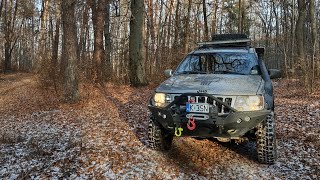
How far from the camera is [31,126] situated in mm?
8023

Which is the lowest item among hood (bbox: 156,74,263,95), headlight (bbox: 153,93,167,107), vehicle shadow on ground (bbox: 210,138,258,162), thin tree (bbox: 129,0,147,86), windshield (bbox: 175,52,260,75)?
vehicle shadow on ground (bbox: 210,138,258,162)

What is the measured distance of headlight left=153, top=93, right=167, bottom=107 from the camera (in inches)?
202

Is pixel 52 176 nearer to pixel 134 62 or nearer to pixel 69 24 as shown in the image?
pixel 69 24

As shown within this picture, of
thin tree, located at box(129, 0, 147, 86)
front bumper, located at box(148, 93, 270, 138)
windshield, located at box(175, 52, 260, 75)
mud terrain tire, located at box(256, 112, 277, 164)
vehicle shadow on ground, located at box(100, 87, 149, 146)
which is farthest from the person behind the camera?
thin tree, located at box(129, 0, 147, 86)

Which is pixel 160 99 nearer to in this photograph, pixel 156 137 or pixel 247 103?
pixel 156 137

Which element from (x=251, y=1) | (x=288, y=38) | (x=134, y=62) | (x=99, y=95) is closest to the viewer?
(x=99, y=95)

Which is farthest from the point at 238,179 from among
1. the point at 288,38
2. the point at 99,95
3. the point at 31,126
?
the point at 288,38

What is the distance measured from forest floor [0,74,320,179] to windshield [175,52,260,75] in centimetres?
143

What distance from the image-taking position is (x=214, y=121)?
4652mm

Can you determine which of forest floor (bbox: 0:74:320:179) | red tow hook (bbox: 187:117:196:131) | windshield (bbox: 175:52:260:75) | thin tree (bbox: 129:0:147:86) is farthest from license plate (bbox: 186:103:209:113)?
thin tree (bbox: 129:0:147:86)

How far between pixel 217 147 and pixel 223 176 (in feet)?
4.50

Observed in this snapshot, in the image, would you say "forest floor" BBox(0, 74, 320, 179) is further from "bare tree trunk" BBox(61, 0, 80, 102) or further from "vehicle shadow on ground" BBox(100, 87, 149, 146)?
"bare tree trunk" BBox(61, 0, 80, 102)

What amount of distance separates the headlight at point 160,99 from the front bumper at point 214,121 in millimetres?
106

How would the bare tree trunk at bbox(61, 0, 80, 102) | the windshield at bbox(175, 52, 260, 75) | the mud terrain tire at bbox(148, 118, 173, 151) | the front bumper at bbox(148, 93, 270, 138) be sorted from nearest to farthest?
the front bumper at bbox(148, 93, 270, 138) → the mud terrain tire at bbox(148, 118, 173, 151) → the windshield at bbox(175, 52, 260, 75) → the bare tree trunk at bbox(61, 0, 80, 102)
